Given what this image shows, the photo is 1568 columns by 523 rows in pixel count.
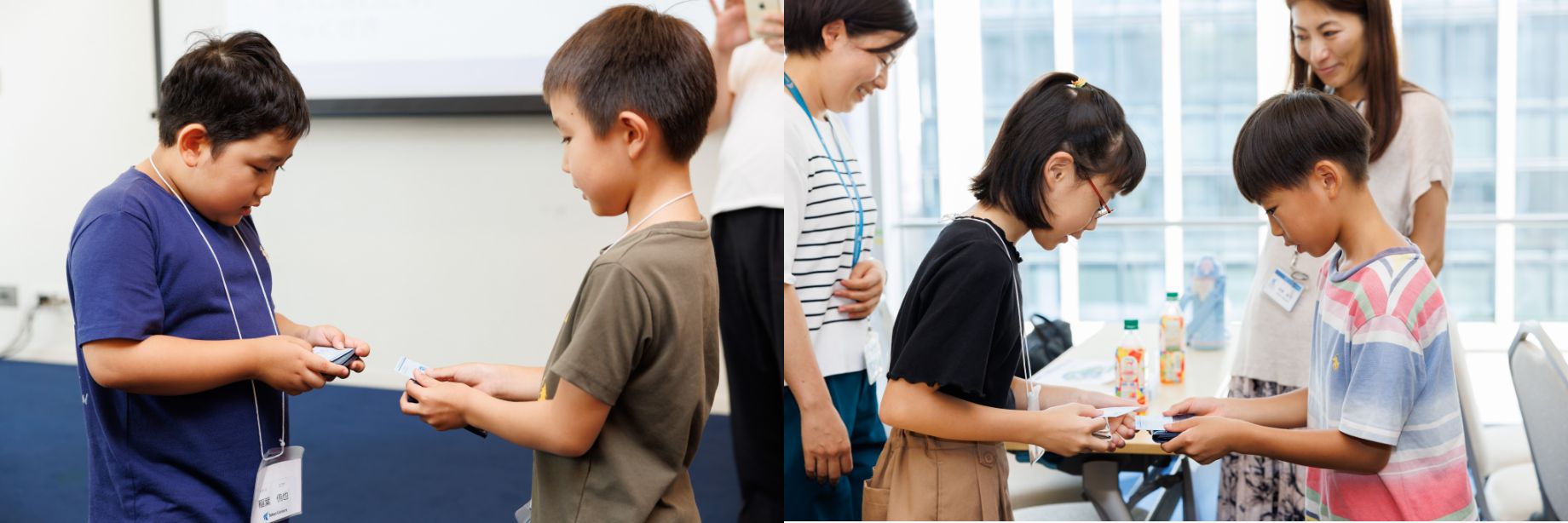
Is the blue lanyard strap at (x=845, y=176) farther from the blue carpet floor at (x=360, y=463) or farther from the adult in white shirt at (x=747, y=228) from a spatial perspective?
the blue carpet floor at (x=360, y=463)

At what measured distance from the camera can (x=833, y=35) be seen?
186 centimetres

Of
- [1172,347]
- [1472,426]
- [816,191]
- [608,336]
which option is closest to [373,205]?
[816,191]

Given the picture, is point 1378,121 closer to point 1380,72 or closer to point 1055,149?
point 1380,72

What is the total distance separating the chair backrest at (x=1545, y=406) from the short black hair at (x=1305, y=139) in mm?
697

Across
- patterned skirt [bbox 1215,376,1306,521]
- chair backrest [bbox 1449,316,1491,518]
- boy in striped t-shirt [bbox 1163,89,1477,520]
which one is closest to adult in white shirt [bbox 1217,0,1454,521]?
patterned skirt [bbox 1215,376,1306,521]

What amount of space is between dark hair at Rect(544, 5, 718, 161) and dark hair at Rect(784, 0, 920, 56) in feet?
1.66

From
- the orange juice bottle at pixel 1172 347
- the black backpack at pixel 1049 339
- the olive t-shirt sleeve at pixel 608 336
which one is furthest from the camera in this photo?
the black backpack at pixel 1049 339

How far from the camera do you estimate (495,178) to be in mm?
1950

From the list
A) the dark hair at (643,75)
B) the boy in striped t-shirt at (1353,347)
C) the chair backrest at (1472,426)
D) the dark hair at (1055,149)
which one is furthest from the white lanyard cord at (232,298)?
the chair backrest at (1472,426)

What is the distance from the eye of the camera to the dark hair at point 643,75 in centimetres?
131

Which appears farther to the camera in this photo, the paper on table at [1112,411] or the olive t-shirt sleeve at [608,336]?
the paper on table at [1112,411]

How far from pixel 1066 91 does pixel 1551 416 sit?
121cm

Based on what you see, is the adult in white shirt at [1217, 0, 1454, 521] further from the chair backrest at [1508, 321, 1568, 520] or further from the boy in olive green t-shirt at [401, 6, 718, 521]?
the boy in olive green t-shirt at [401, 6, 718, 521]

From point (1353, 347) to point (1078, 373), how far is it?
0.90 metres
